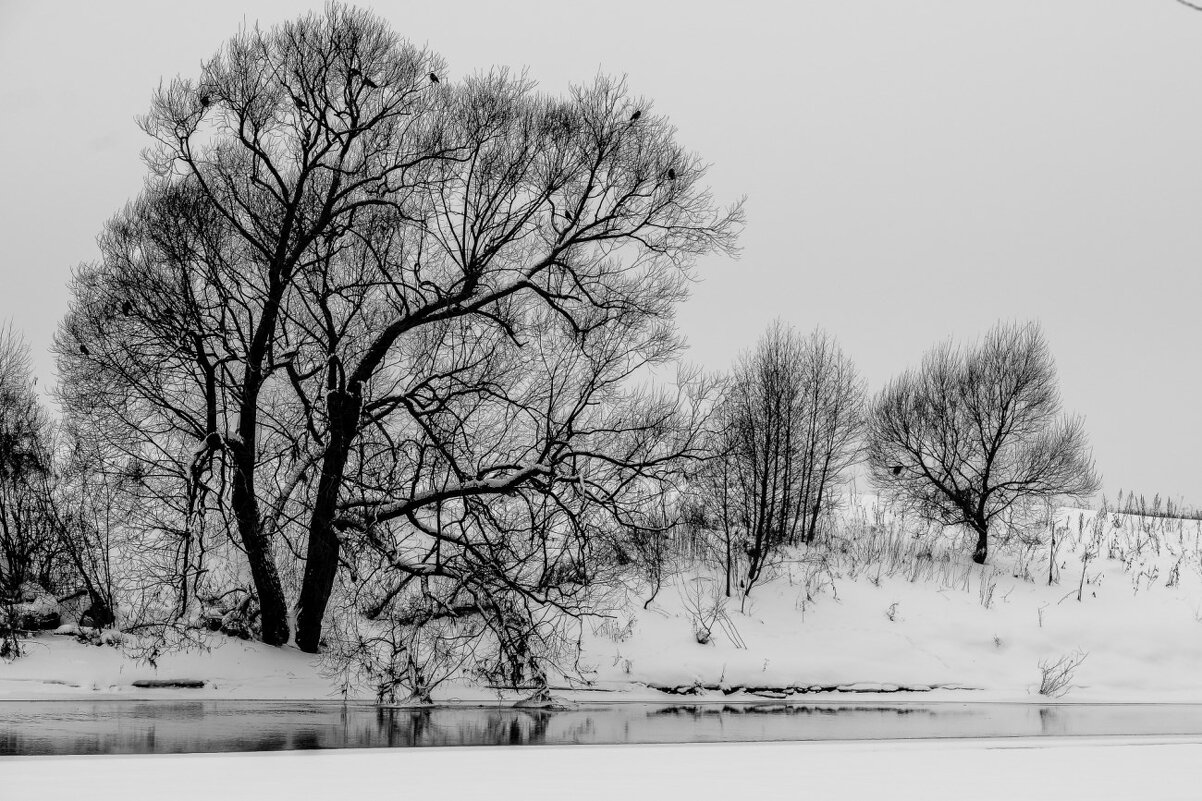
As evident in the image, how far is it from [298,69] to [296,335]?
17.1ft

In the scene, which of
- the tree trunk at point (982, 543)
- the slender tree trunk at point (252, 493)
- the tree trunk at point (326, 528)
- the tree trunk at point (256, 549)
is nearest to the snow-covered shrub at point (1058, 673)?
the tree trunk at point (982, 543)

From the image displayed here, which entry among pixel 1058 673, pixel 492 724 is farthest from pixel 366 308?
pixel 1058 673

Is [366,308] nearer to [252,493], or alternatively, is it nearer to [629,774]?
[252,493]

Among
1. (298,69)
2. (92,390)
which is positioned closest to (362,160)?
(298,69)

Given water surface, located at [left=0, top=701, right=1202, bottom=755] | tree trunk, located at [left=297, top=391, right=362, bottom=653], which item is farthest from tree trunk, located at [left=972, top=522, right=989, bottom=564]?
tree trunk, located at [left=297, top=391, right=362, bottom=653]

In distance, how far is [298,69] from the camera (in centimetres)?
1877

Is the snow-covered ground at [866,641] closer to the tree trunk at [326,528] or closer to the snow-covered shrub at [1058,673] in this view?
the snow-covered shrub at [1058,673]

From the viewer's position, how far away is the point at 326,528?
748 inches

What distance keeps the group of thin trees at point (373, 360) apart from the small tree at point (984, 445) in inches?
517

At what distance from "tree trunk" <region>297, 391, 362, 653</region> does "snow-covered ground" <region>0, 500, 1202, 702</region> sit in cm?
78

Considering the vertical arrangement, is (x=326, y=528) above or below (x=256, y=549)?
above

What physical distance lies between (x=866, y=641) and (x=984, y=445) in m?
9.64

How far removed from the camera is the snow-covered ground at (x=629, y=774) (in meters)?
Answer: 8.27

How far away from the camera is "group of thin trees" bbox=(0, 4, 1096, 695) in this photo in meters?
18.7
